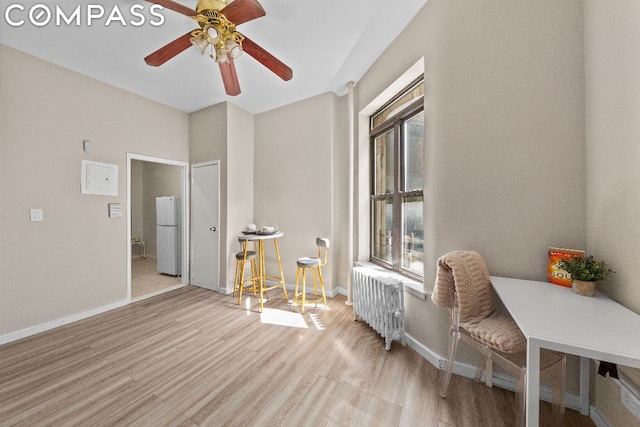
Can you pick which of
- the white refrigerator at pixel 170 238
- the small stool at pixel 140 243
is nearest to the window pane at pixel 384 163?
the white refrigerator at pixel 170 238

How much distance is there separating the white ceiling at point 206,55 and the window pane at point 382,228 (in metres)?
1.67

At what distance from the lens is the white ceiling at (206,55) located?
6.52ft

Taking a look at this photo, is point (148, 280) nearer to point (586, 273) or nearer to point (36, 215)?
point (36, 215)

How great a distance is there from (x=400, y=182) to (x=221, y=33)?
2.05m

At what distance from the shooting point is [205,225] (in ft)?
12.7

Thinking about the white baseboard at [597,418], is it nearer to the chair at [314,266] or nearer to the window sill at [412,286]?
the window sill at [412,286]

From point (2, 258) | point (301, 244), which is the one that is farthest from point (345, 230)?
point (2, 258)

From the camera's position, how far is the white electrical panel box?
287cm

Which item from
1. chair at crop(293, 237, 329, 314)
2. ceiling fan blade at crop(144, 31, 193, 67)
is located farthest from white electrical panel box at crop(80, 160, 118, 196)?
chair at crop(293, 237, 329, 314)

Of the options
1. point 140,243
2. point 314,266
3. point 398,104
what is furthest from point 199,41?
point 140,243

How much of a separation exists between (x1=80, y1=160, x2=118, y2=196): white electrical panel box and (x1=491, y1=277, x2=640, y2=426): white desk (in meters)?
4.16

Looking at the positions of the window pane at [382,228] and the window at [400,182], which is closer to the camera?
the window at [400,182]

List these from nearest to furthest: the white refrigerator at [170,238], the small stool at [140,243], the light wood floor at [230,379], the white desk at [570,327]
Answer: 1. the white desk at [570,327]
2. the light wood floor at [230,379]
3. the white refrigerator at [170,238]
4. the small stool at [140,243]

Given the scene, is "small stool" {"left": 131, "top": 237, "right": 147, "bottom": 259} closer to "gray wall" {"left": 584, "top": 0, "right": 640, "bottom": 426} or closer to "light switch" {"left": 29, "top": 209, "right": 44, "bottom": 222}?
"light switch" {"left": 29, "top": 209, "right": 44, "bottom": 222}
